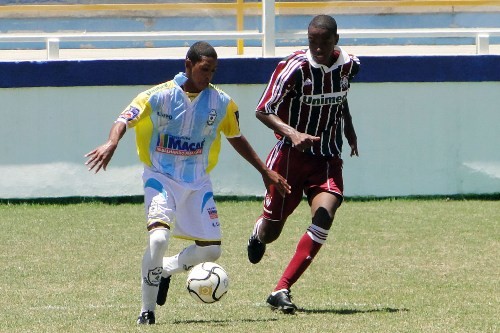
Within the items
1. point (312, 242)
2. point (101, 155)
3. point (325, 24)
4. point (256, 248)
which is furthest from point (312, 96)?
point (101, 155)

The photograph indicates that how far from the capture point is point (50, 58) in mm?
13547

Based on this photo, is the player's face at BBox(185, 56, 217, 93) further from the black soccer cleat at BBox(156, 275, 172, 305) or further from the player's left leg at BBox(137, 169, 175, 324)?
the black soccer cleat at BBox(156, 275, 172, 305)

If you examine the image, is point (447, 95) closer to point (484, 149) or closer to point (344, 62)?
point (484, 149)

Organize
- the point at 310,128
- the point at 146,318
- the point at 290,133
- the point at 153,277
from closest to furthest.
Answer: the point at 146,318 < the point at 153,277 < the point at 290,133 < the point at 310,128

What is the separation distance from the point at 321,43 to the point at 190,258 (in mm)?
1741

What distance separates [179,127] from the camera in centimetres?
734

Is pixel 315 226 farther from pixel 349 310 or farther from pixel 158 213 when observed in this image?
pixel 158 213

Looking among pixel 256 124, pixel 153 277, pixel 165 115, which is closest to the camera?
pixel 153 277

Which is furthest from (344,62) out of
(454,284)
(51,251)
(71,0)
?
(71,0)

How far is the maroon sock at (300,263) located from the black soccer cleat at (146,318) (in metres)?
1.07

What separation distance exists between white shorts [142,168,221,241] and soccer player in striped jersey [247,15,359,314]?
27.4 inches

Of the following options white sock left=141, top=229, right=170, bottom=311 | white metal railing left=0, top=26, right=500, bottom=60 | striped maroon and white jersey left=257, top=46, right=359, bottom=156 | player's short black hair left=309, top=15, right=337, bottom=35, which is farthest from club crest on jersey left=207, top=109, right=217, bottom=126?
white metal railing left=0, top=26, right=500, bottom=60

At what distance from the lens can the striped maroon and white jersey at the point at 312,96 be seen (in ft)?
26.1

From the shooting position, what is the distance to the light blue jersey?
7.32 m
